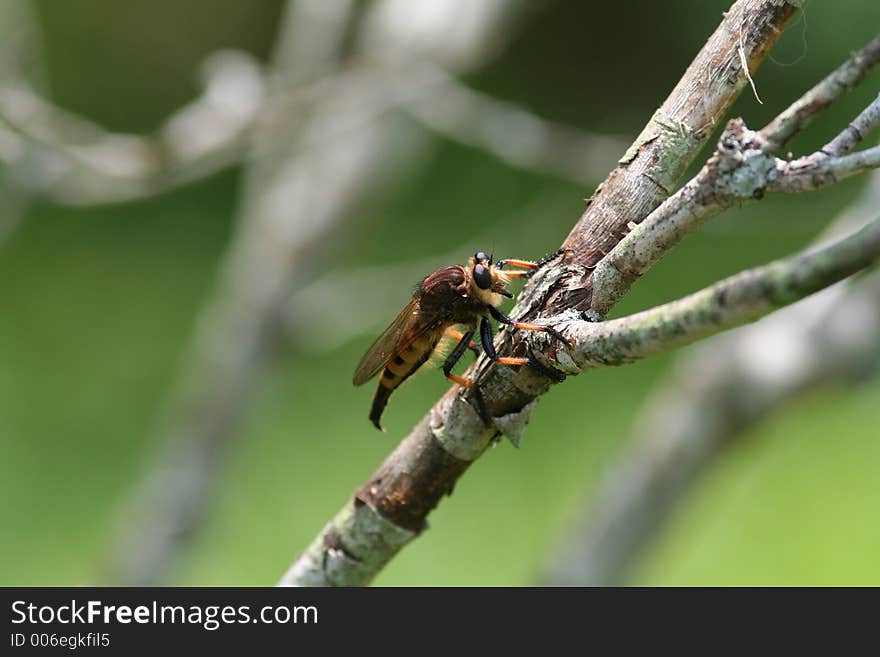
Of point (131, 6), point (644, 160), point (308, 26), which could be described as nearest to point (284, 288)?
point (308, 26)

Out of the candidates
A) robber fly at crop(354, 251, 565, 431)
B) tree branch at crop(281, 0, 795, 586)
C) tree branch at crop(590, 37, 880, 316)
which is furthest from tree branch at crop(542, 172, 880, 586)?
tree branch at crop(590, 37, 880, 316)

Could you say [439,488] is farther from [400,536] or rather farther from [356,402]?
[356,402]

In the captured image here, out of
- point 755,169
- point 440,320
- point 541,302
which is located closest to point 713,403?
point 440,320

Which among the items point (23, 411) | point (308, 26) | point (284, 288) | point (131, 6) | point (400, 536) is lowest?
point (400, 536)

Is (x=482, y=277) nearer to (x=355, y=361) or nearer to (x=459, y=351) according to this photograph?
(x=459, y=351)

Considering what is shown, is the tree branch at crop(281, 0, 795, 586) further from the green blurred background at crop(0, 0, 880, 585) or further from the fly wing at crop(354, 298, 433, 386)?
the green blurred background at crop(0, 0, 880, 585)

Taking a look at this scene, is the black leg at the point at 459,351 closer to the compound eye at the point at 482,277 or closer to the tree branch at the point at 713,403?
the compound eye at the point at 482,277

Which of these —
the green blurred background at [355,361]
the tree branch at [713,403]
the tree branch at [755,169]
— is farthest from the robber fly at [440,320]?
the green blurred background at [355,361]
